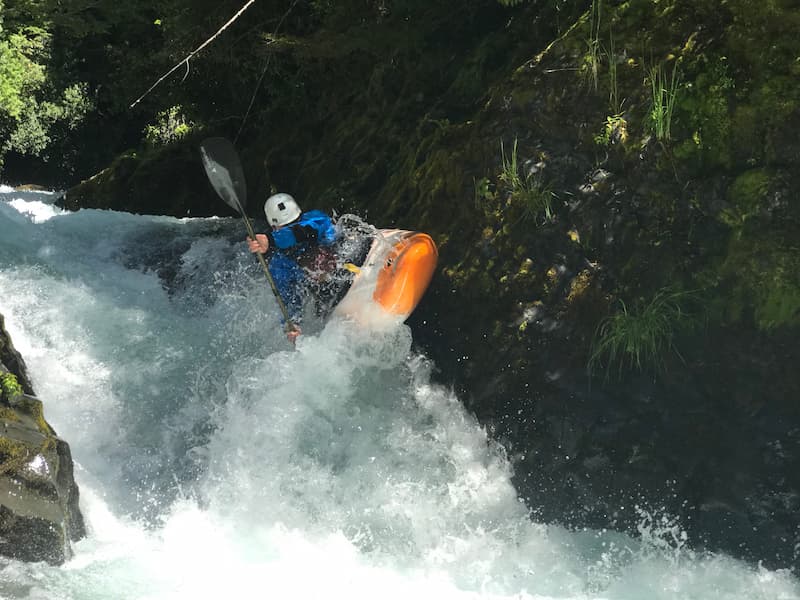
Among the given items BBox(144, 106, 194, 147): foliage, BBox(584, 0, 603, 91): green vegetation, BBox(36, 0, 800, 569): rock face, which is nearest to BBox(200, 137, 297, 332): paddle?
BBox(36, 0, 800, 569): rock face

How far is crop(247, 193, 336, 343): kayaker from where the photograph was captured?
20.4 ft

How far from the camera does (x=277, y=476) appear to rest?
5562mm

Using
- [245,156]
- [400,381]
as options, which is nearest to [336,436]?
[400,381]

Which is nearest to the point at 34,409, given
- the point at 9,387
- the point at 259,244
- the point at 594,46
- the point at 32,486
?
the point at 9,387

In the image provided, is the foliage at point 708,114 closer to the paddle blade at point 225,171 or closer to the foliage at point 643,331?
the foliage at point 643,331

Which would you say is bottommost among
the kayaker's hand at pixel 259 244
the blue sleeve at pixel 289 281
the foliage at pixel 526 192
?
the blue sleeve at pixel 289 281

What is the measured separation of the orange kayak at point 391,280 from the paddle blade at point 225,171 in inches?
60.1

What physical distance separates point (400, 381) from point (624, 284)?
5.80 feet

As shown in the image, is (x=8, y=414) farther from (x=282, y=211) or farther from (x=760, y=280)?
(x=760, y=280)

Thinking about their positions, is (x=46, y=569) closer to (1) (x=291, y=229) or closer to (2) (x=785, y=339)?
(1) (x=291, y=229)

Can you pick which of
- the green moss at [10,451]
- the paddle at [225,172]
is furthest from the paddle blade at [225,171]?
the green moss at [10,451]

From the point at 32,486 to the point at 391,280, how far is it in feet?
8.66

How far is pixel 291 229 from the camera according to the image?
622 centimetres

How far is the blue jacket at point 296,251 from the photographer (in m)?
6.22
